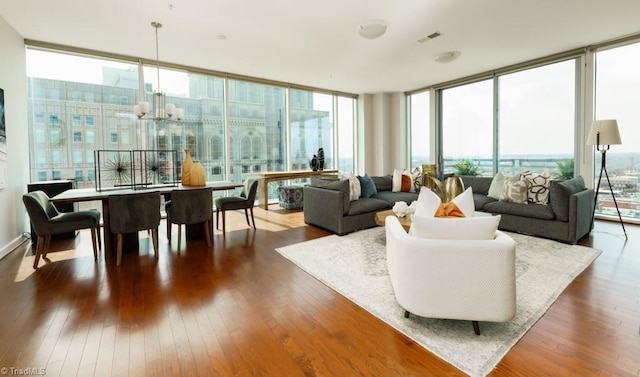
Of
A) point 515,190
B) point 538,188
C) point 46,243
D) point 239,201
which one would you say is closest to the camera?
point 46,243

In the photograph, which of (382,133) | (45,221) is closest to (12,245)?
(45,221)

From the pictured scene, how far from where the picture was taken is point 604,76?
483 centimetres

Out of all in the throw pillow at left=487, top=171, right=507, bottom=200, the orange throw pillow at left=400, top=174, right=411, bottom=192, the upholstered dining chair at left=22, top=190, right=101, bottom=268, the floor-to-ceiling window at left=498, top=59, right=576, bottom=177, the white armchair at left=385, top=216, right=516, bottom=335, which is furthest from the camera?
the orange throw pillow at left=400, top=174, right=411, bottom=192

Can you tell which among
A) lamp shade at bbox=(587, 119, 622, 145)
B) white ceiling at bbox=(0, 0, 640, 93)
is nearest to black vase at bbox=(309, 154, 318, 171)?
white ceiling at bbox=(0, 0, 640, 93)

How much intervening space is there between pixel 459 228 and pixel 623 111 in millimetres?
5047

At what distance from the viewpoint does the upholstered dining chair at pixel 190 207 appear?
3627mm

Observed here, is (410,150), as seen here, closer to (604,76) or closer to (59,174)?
(604,76)

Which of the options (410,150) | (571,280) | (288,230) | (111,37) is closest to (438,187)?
(571,280)

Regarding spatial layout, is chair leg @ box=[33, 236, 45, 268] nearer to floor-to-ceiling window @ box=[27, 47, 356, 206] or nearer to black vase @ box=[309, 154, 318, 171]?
floor-to-ceiling window @ box=[27, 47, 356, 206]

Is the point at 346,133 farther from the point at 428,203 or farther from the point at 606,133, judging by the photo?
the point at 428,203

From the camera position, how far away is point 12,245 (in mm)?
3740

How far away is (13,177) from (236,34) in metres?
3.48

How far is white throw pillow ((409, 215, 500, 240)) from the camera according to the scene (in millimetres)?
1798
